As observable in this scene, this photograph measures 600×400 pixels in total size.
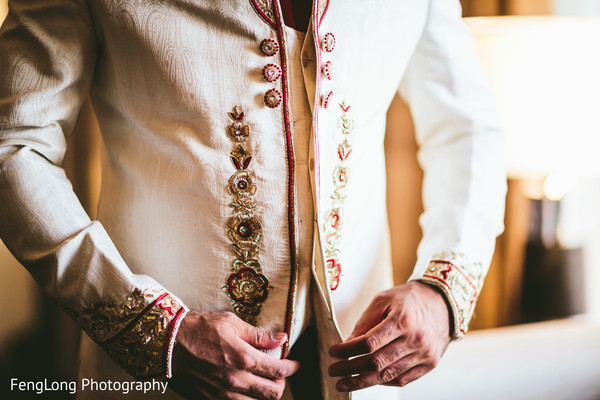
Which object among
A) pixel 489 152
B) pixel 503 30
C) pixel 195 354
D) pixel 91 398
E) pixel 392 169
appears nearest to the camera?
pixel 195 354

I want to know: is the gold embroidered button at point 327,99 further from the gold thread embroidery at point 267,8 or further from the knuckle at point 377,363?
the knuckle at point 377,363

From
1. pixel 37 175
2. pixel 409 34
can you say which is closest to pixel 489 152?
pixel 409 34

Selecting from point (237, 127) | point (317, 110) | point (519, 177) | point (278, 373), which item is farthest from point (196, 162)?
point (519, 177)

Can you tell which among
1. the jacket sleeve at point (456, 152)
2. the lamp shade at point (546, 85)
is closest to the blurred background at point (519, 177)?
the lamp shade at point (546, 85)

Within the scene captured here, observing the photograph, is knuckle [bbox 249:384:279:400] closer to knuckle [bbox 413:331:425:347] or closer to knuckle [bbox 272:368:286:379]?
knuckle [bbox 272:368:286:379]

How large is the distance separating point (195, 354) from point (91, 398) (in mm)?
267

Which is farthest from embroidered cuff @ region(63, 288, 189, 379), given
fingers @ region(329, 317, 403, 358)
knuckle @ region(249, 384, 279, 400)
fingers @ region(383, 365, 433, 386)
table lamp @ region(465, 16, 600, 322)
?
table lamp @ region(465, 16, 600, 322)

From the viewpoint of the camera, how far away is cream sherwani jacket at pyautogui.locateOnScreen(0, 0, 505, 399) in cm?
54

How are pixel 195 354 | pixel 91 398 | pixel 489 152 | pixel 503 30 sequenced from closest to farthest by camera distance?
pixel 195 354 < pixel 91 398 < pixel 489 152 < pixel 503 30

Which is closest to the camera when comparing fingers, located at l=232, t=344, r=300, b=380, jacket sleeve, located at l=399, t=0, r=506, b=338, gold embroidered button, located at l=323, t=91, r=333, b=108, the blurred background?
fingers, located at l=232, t=344, r=300, b=380

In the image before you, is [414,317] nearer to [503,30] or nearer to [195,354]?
[195,354]

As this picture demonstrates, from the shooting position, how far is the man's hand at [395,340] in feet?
1.92

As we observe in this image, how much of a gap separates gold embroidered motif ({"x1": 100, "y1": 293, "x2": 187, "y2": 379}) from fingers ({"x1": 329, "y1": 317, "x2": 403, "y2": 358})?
0.70 feet

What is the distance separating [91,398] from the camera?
26.3 inches
